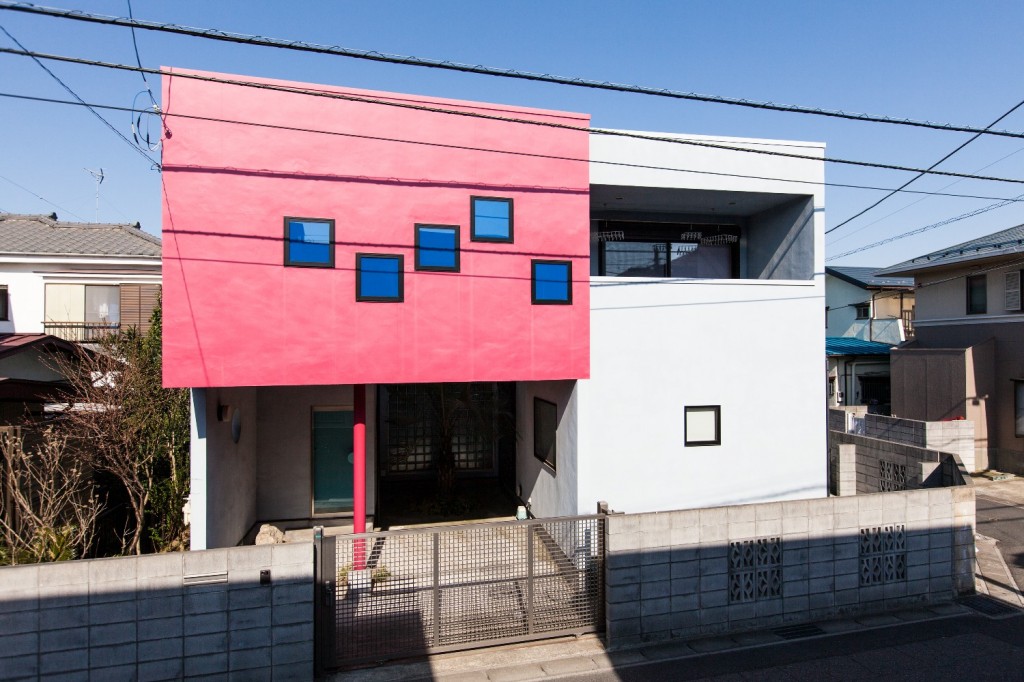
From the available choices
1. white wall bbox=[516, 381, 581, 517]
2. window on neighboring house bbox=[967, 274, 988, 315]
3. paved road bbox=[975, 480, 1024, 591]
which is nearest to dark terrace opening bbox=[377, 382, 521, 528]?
white wall bbox=[516, 381, 581, 517]

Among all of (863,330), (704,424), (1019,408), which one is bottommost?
(1019,408)

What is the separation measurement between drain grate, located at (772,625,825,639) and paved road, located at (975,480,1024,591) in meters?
3.53

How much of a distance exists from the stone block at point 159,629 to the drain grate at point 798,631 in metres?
6.23

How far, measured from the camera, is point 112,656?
15.9 ft

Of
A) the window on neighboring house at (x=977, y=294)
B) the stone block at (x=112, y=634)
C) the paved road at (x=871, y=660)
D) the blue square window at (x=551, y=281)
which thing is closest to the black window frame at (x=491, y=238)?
the blue square window at (x=551, y=281)

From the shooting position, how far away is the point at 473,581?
6051 millimetres

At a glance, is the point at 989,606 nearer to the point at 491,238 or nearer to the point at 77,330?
the point at 491,238

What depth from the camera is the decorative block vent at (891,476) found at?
1030 centimetres

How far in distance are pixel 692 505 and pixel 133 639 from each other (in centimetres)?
723

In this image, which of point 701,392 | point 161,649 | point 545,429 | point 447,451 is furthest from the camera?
point 447,451

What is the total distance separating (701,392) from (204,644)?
23.5 feet

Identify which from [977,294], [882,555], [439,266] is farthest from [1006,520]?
[439,266]

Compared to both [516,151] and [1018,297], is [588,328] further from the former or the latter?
[1018,297]

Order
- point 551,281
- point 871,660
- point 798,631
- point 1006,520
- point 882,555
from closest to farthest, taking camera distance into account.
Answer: point 871,660 < point 798,631 < point 882,555 < point 551,281 < point 1006,520
